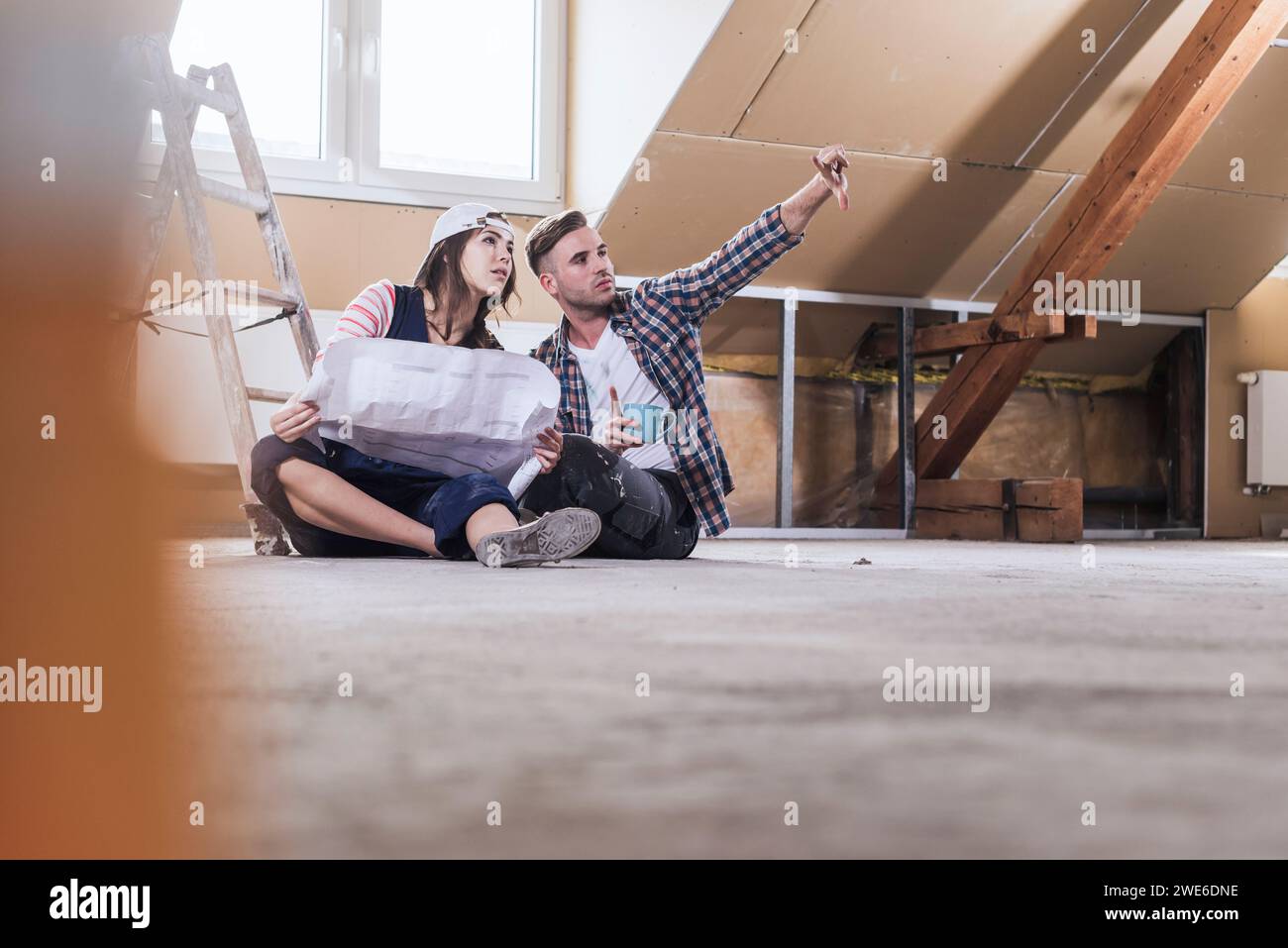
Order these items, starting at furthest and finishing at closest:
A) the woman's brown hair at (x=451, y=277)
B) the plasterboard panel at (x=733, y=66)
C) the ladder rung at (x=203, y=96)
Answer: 1. the plasterboard panel at (x=733, y=66)
2. the ladder rung at (x=203, y=96)
3. the woman's brown hair at (x=451, y=277)

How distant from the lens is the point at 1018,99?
319 centimetres

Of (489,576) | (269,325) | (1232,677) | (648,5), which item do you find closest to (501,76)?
(648,5)

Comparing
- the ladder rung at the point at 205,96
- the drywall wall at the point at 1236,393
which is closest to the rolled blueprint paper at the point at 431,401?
the ladder rung at the point at 205,96

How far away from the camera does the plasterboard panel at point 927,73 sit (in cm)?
291

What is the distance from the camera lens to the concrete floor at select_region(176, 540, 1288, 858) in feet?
1.44

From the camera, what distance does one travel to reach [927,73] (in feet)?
10.0

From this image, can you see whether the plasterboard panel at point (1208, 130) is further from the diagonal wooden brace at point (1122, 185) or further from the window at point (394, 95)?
the window at point (394, 95)

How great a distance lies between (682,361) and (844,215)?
4.99ft

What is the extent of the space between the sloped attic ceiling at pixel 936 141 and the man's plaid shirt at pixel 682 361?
1.00 meters

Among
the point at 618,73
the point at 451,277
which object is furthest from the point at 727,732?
the point at 618,73

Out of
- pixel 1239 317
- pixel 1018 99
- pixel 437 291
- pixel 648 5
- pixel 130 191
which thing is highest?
pixel 648 5

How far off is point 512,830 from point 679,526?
167 centimetres

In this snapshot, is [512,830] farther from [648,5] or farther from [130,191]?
[648,5]

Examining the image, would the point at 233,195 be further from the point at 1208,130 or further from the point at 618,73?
the point at 1208,130
